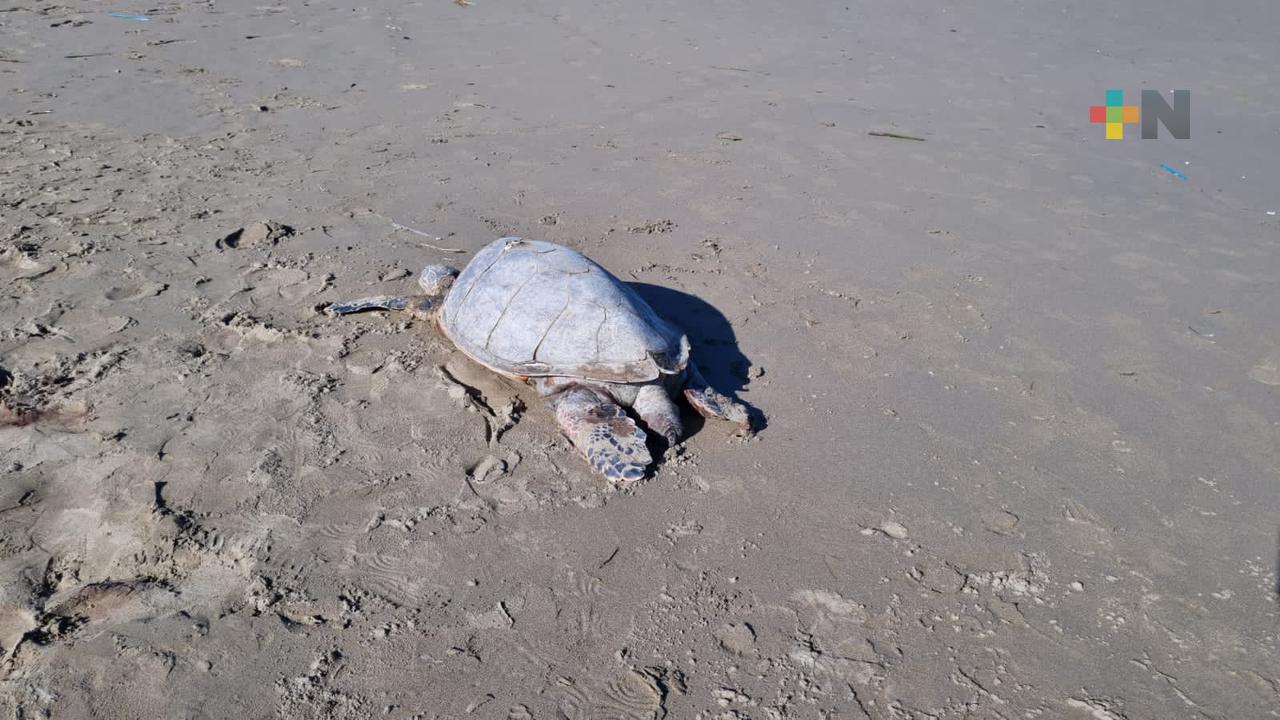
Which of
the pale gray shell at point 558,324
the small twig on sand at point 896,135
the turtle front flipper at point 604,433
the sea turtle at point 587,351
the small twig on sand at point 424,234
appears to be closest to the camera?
the turtle front flipper at point 604,433

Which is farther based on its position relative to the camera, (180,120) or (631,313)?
(180,120)

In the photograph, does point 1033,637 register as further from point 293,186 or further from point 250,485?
point 293,186

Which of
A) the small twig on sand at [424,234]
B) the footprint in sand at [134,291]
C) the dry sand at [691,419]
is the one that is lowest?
the dry sand at [691,419]

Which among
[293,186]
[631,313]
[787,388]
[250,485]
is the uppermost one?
[293,186]

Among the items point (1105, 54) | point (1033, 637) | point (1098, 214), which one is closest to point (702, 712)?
point (1033, 637)

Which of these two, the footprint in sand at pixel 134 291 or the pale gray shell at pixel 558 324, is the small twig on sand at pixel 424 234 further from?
the footprint in sand at pixel 134 291

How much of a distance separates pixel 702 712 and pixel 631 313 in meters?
1.94

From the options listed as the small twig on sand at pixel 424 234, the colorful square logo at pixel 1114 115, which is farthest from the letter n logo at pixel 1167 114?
the small twig on sand at pixel 424 234

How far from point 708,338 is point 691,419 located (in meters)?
0.76

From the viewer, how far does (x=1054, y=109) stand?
8.39 meters

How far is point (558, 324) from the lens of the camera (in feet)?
12.8

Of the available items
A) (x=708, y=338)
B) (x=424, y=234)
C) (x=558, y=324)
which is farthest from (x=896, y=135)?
(x=558, y=324)

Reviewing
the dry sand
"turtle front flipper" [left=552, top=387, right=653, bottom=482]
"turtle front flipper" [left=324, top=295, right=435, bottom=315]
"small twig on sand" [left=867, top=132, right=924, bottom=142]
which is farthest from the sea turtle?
"small twig on sand" [left=867, top=132, right=924, bottom=142]

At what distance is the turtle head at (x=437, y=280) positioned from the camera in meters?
4.68
